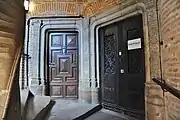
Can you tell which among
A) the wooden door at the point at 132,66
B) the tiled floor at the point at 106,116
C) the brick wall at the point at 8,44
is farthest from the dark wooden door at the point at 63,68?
the brick wall at the point at 8,44

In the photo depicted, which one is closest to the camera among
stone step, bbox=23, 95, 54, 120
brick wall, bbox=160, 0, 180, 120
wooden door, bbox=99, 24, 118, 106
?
brick wall, bbox=160, 0, 180, 120

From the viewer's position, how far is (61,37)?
6.19 meters

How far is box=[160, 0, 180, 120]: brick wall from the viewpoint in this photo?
2460mm

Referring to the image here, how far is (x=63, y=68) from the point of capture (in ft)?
20.1

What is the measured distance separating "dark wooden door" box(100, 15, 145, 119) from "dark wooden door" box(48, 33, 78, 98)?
95 cm

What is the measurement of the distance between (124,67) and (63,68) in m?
2.08

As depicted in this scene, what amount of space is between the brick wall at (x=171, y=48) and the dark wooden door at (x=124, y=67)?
113cm

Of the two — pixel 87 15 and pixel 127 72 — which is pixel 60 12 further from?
pixel 127 72

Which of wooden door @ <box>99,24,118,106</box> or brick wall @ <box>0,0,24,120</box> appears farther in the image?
wooden door @ <box>99,24,118,106</box>

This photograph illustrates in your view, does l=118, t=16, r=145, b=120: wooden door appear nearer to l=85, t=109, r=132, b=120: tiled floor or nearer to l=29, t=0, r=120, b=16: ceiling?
l=85, t=109, r=132, b=120: tiled floor

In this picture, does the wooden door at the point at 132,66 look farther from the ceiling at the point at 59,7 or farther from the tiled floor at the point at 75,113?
the ceiling at the point at 59,7

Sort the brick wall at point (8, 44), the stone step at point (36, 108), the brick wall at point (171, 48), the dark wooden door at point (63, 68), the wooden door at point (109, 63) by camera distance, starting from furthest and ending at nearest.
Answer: the dark wooden door at point (63, 68), the wooden door at point (109, 63), the stone step at point (36, 108), the brick wall at point (171, 48), the brick wall at point (8, 44)

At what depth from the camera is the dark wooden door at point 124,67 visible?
424 centimetres

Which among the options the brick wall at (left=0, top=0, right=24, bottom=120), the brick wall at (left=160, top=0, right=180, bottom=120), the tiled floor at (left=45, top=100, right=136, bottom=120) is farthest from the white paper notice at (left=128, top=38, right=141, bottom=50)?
the brick wall at (left=0, top=0, right=24, bottom=120)
